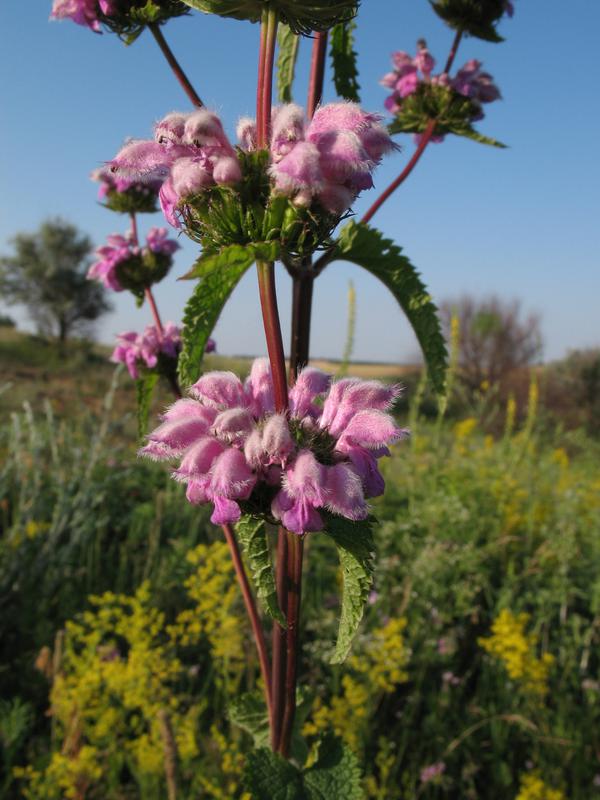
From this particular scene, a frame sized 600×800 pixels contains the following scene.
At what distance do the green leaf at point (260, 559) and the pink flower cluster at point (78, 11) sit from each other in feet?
3.58

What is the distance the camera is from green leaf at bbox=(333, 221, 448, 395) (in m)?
1.10

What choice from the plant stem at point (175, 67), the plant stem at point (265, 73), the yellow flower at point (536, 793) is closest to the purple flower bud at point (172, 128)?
the plant stem at point (265, 73)

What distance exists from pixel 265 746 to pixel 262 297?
2.63 ft

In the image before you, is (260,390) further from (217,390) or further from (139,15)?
(139,15)

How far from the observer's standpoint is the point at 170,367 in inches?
70.3

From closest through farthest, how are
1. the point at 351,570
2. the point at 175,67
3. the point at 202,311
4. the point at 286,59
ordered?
the point at 351,570, the point at 202,311, the point at 175,67, the point at 286,59

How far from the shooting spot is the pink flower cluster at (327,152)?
0.73 metres

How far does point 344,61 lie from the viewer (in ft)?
3.98

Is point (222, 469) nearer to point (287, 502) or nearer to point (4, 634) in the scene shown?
point (287, 502)

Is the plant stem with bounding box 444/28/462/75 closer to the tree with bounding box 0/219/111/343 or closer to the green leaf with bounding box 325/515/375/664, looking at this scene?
the green leaf with bounding box 325/515/375/664

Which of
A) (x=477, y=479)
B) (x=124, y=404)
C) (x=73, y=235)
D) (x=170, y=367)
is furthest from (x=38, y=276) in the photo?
(x=170, y=367)

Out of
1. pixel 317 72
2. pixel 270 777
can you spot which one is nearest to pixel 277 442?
pixel 270 777

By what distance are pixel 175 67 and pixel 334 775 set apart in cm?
129

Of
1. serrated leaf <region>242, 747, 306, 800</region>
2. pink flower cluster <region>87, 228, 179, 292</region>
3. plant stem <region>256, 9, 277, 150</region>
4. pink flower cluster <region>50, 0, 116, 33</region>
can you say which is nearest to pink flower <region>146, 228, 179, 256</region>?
pink flower cluster <region>87, 228, 179, 292</region>
